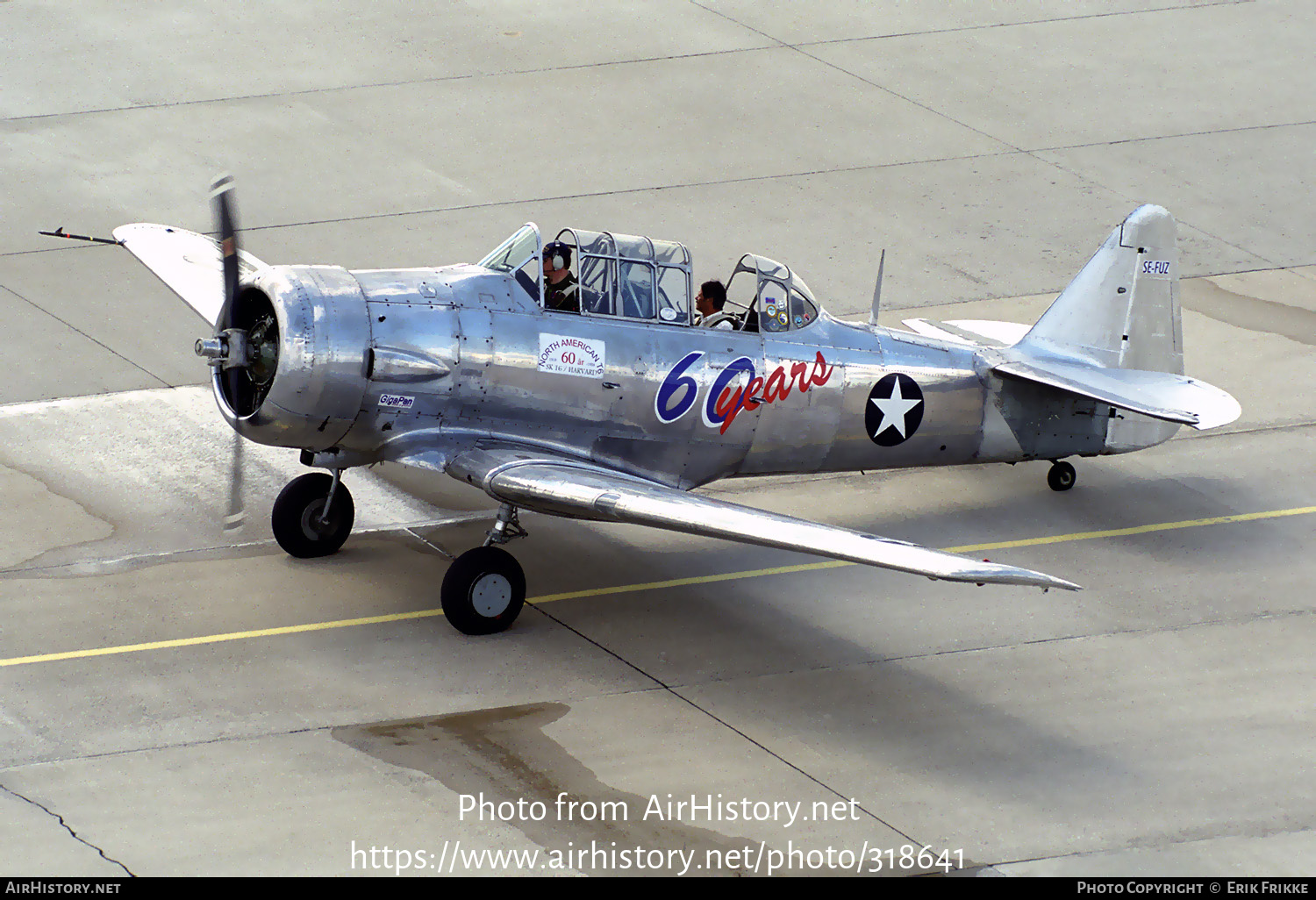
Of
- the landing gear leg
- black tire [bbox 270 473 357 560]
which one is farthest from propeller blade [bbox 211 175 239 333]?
the landing gear leg

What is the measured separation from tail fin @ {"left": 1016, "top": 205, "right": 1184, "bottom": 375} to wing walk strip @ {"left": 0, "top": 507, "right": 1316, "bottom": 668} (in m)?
1.44

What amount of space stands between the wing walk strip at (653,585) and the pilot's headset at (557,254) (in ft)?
8.48

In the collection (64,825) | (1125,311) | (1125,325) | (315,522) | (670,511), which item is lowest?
(64,825)

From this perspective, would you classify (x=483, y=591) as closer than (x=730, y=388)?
Yes

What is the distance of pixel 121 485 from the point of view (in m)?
15.2

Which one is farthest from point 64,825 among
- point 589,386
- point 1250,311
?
point 1250,311

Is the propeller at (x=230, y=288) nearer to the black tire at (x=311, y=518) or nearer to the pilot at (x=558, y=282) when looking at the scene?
the black tire at (x=311, y=518)

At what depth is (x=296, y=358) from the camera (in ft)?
41.1

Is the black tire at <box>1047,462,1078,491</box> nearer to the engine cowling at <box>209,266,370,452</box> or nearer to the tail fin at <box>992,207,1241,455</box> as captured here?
the tail fin at <box>992,207,1241,455</box>

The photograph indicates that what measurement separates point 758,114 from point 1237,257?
6.89 metres

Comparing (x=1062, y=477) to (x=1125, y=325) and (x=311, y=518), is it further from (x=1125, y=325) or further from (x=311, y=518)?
(x=311, y=518)

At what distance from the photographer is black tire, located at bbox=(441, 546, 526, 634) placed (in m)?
12.7

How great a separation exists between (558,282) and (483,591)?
2.56 meters

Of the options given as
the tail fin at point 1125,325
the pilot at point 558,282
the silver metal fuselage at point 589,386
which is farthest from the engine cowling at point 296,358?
the tail fin at point 1125,325
